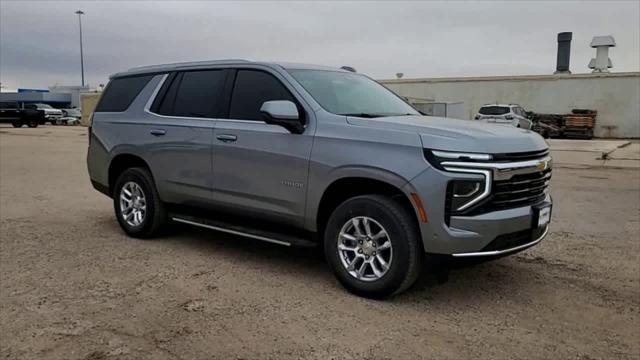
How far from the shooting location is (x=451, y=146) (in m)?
3.97

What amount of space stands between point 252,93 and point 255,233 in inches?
52.7

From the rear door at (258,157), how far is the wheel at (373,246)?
45cm

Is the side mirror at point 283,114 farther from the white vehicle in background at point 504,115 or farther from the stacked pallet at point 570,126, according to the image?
the stacked pallet at point 570,126

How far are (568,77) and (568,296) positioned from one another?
35093 mm

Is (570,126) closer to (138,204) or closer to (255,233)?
(138,204)

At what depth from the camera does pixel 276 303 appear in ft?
14.1

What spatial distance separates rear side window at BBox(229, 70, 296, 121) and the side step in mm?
1029

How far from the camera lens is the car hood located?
3.98 m

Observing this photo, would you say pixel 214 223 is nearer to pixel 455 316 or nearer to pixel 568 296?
pixel 455 316

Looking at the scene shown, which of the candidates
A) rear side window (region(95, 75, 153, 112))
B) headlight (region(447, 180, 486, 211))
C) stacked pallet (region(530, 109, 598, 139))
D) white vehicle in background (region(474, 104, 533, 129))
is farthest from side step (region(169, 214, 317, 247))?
stacked pallet (region(530, 109, 598, 139))

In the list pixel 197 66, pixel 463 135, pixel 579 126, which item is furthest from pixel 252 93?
pixel 579 126

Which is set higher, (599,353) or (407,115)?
(407,115)

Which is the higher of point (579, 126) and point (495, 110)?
point (495, 110)

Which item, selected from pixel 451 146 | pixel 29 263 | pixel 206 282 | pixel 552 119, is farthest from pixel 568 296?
pixel 552 119
